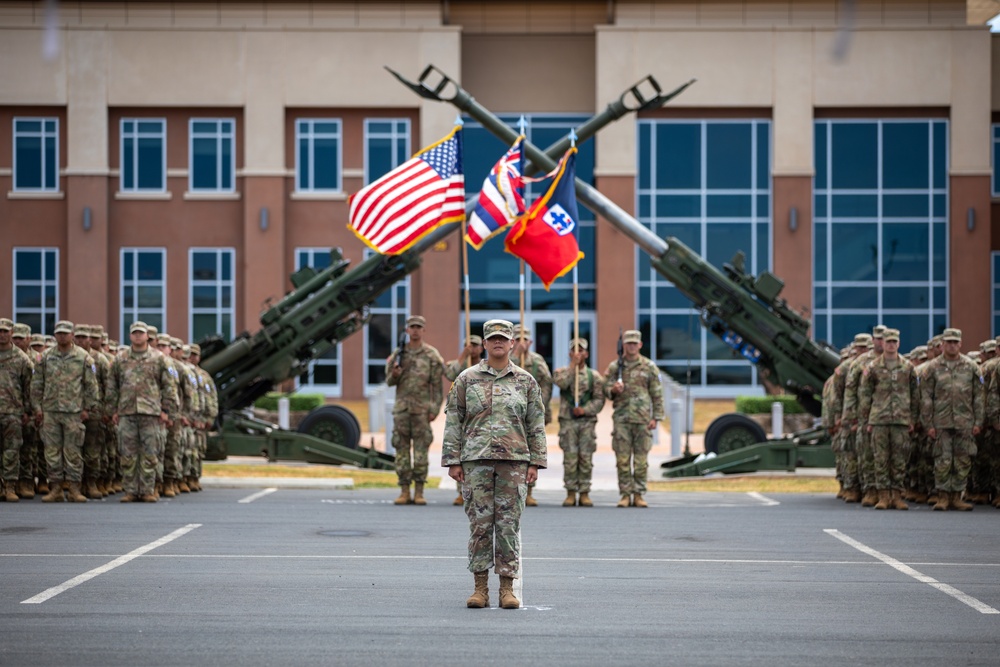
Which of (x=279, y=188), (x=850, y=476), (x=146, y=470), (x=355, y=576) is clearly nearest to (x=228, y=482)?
(x=146, y=470)

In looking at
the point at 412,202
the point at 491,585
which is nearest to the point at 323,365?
the point at 412,202

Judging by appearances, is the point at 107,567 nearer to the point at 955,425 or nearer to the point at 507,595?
the point at 507,595

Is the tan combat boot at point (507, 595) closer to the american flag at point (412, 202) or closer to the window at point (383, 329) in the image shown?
the american flag at point (412, 202)

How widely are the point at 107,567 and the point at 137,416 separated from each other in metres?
6.39

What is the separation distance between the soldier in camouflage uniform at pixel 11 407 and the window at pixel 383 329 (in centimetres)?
2490

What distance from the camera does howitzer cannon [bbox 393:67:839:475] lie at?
70.6ft

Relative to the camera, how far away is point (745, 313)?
2166 centimetres

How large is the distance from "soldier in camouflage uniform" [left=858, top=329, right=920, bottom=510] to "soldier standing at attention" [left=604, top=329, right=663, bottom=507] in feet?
8.84

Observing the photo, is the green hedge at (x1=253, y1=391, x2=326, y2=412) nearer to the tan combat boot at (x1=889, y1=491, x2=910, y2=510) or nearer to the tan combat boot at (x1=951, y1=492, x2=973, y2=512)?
the tan combat boot at (x1=889, y1=491, x2=910, y2=510)

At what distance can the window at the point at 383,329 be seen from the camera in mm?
42781

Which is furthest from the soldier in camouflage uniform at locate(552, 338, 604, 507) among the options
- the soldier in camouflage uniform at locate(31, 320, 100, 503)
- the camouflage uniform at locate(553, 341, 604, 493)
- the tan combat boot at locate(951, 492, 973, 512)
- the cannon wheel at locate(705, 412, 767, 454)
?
the cannon wheel at locate(705, 412, 767, 454)

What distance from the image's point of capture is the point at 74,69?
137ft

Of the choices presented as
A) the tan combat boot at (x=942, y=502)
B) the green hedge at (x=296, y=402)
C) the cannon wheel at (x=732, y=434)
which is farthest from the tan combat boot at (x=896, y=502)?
the green hedge at (x=296, y=402)

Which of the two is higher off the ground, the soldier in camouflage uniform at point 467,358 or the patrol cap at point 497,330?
the patrol cap at point 497,330
